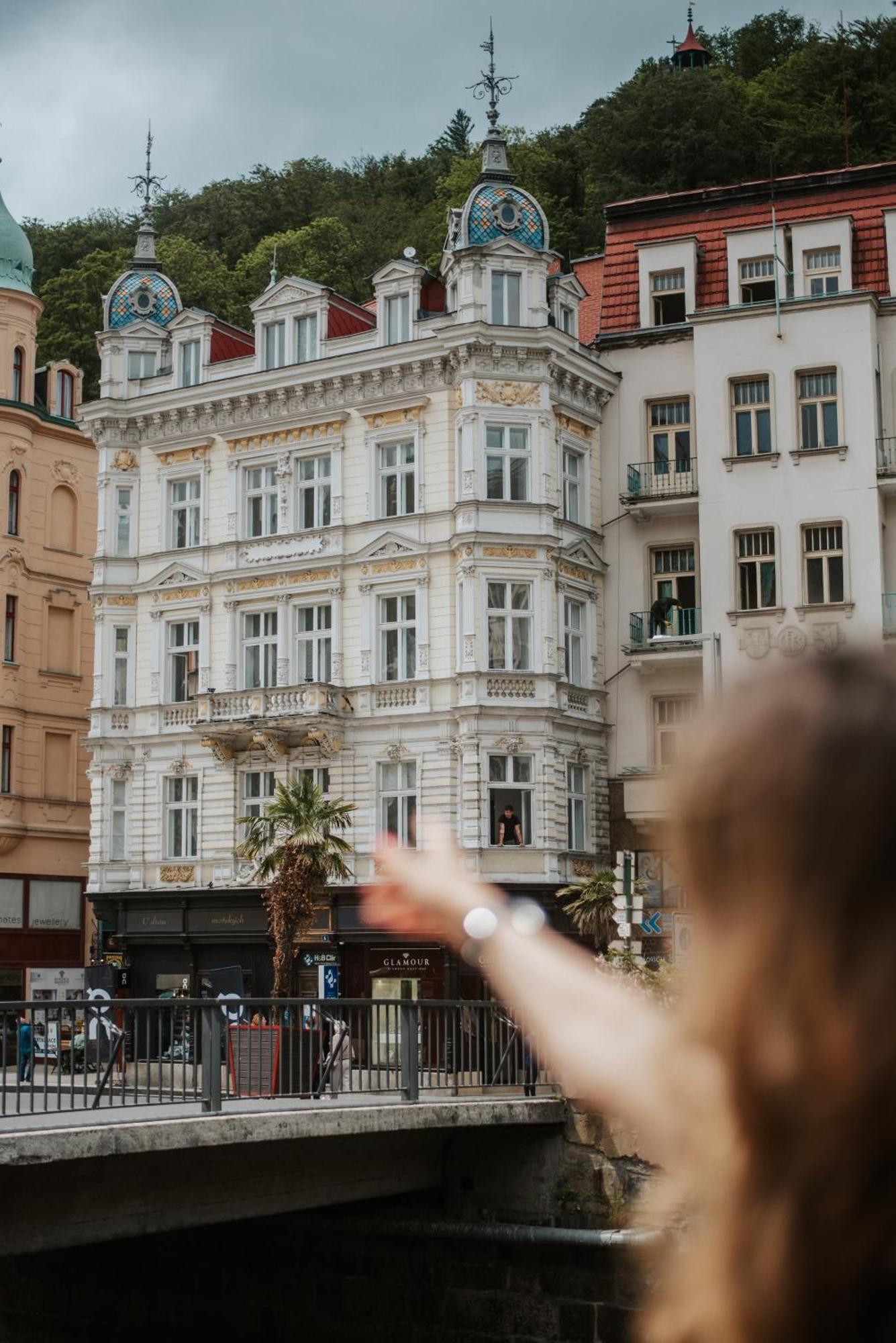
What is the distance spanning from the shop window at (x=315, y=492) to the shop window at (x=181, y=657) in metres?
3.81

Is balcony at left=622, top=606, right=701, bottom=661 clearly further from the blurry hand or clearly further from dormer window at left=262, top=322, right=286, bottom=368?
the blurry hand

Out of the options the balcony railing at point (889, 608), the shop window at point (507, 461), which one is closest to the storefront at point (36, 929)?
the shop window at point (507, 461)

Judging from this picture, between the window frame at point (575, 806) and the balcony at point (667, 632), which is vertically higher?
the balcony at point (667, 632)

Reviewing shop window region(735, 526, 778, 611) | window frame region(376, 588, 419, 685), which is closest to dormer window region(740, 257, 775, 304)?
shop window region(735, 526, 778, 611)

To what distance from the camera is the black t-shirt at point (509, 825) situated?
39781 mm

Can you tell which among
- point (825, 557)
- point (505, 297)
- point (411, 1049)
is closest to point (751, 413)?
point (825, 557)

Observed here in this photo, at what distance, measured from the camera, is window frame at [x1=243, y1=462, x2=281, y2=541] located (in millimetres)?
43844

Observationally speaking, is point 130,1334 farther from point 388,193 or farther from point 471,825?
point 388,193

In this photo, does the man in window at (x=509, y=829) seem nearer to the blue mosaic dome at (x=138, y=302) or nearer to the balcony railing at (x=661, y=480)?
the balcony railing at (x=661, y=480)

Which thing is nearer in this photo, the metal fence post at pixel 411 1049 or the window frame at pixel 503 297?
the metal fence post at pixel 411 1049

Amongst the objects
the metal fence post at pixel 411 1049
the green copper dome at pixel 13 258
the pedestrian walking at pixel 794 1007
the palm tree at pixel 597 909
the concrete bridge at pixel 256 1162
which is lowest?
the concrete bridge at pixel 256 1162

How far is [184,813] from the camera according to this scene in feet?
144

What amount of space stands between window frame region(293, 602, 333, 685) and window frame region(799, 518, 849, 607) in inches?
413

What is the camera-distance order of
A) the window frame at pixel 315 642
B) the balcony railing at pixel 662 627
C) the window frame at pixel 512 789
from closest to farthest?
1. the window frame at pixel 512 789
2. the balcony railing at pixel 662 627
3. the window frame at pixel 315 642
